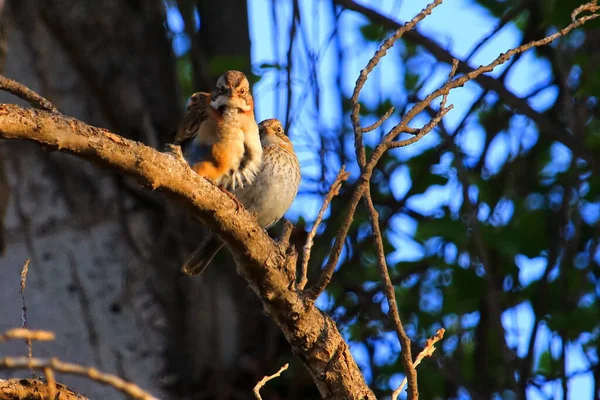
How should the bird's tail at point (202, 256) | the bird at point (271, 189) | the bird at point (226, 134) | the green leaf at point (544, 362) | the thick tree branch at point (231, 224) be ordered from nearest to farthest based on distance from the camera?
the thick tree branch at point (231, 224), the bird at point (226, 134), the bird's tail at point (202, 256), the bird at point (271, 189), the green leaf at point (544, 362)

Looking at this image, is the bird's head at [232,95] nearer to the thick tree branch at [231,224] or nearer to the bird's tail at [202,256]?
the bird's tail at [202,256]

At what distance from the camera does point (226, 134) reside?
4.34 metres

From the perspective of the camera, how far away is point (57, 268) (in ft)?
18.5

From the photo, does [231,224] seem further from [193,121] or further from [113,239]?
[113,239]

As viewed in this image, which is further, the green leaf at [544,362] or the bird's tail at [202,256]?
the green leaf at [544,362]

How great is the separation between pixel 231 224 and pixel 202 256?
6.91 ft

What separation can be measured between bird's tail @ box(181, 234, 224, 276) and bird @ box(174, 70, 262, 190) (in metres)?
0.77

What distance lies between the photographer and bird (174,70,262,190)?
427 cm

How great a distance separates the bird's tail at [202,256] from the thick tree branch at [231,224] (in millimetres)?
1689

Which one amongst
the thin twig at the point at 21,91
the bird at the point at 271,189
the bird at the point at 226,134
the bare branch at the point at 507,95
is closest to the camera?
the thin twig at the point at 21,91

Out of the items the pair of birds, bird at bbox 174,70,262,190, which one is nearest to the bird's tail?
the pair of birds

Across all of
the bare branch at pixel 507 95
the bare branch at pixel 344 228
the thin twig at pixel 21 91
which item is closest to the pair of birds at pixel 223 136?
the bare branch at pixel 344 228

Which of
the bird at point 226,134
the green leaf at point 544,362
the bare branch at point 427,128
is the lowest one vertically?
the bare branch at point 427,128

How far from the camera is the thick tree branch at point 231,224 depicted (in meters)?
2.67
